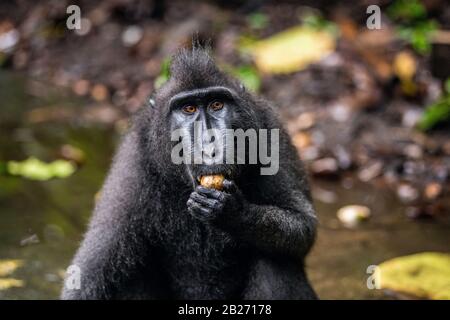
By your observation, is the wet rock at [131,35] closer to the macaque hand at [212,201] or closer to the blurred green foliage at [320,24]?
the blurred green foliage at [320,24]

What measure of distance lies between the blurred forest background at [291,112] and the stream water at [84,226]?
2 centimetres

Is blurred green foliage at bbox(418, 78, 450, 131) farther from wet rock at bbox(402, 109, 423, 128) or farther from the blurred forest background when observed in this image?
wet rock at bbox(402, 109, 423, 128)

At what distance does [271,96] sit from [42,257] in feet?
16.1

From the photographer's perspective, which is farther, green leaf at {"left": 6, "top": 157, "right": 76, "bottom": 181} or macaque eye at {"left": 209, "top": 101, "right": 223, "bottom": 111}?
green leaf at {"left": 6, "top": 157, "right": 76, "bottom": 181}

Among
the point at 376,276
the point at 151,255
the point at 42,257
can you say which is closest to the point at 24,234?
the point at 42,257

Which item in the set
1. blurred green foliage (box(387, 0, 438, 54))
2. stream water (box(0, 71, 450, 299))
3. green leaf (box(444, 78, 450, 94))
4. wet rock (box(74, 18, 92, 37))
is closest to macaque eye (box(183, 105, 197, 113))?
stream water (box(0, 71, 450, 299))

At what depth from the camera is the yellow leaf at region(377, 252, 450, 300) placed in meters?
5.82

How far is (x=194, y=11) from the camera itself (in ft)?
41.8

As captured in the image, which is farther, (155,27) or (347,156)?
(155,27)

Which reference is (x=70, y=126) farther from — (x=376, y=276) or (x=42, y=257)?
(x=376, y=276)

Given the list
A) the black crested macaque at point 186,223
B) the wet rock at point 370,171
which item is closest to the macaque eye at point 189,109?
the black crested macaque at point 186,223

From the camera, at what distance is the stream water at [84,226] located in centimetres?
617

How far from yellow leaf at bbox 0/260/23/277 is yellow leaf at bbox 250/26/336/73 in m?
5.57

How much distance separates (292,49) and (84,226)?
16.9ft
